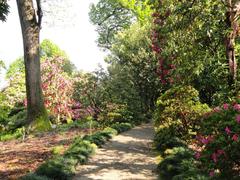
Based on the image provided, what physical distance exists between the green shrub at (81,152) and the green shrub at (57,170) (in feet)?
3.12

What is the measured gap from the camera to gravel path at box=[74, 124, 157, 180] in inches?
361

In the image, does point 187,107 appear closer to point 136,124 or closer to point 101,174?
point 101,174

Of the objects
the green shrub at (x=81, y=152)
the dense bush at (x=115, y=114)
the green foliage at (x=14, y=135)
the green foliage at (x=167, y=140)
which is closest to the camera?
the green shrub at (x=81, y=152)

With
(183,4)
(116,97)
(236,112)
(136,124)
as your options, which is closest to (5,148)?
(183,4)

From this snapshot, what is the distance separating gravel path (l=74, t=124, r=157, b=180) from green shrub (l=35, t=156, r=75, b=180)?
0.86 feet

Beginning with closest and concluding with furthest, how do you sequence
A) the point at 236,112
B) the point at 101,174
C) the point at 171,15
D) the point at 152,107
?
the point at 236,112 < the point at 101,174 < the point at 171,15 < the point at 152,107

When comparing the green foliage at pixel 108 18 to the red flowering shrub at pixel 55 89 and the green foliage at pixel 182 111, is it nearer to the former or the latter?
the red flowering shrub at pixel 55 89

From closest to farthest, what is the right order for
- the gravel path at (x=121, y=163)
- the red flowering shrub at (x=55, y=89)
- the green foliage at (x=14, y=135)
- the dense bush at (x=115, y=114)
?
the gravel path at (x=121, y=163) < the green foliage at (x=14, y=135) < the dense bush at (x=115, y=114) < the red flowering shrub at (x=55, y=89)

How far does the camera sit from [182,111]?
1280 centimetres

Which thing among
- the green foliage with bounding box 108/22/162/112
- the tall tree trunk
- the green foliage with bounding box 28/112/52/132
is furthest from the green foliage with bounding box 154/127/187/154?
the green foliage with bounding box 108/22/162/112

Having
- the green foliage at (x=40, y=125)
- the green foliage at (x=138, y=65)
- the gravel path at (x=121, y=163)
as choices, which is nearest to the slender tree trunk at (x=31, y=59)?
the green foliage at (x=40, y=125)

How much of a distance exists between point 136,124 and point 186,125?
10.6 m

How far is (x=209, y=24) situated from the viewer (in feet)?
Result: 33.1

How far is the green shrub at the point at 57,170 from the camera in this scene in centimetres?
826
